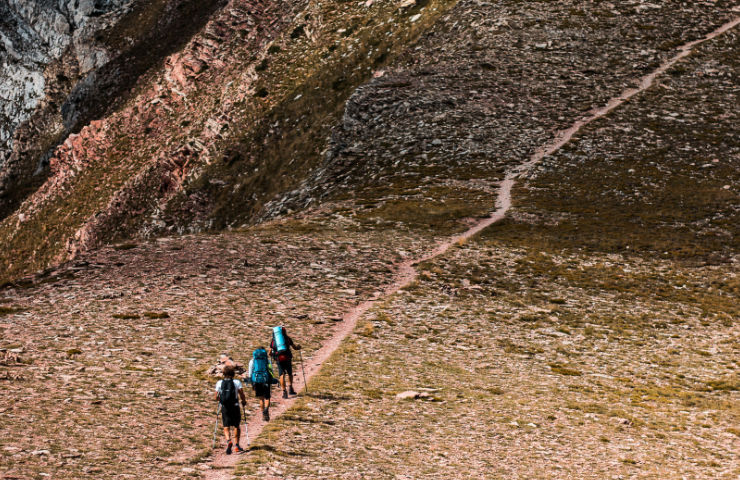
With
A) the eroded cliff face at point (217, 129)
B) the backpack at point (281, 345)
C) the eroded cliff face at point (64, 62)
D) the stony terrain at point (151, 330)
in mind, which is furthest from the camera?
the eroded cliff face at point (64, 62)

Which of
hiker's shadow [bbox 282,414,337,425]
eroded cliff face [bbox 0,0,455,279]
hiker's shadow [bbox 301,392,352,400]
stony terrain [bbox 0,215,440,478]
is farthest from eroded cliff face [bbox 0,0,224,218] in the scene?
hiker's shadow [bbox 282,414,337,425]

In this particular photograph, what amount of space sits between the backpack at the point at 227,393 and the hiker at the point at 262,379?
1.90m

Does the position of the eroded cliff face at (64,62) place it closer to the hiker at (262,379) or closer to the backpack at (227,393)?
the hiker at (262,379)

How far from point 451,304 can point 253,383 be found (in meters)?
14.3

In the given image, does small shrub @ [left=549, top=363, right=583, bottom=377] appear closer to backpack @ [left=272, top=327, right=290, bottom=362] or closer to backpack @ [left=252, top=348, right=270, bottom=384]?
backpack @ [left=272, top=327, right=290, bottom=362]

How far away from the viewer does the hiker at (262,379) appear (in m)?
18.4

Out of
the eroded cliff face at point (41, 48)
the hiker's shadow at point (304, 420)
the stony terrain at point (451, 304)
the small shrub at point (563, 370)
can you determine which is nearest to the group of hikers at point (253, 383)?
the hiker's shadow at point (304, 420)

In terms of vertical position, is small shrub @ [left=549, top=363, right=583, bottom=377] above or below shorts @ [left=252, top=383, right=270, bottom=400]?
below

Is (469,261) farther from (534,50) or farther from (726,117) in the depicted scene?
(534,50)

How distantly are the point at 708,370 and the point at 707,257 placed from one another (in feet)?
50.5

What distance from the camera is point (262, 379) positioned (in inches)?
727

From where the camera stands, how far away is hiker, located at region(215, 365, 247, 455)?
1605 cm

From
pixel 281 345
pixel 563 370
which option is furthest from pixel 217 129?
pixel 281 345

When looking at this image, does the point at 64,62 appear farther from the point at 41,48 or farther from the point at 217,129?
the point at 217,129
